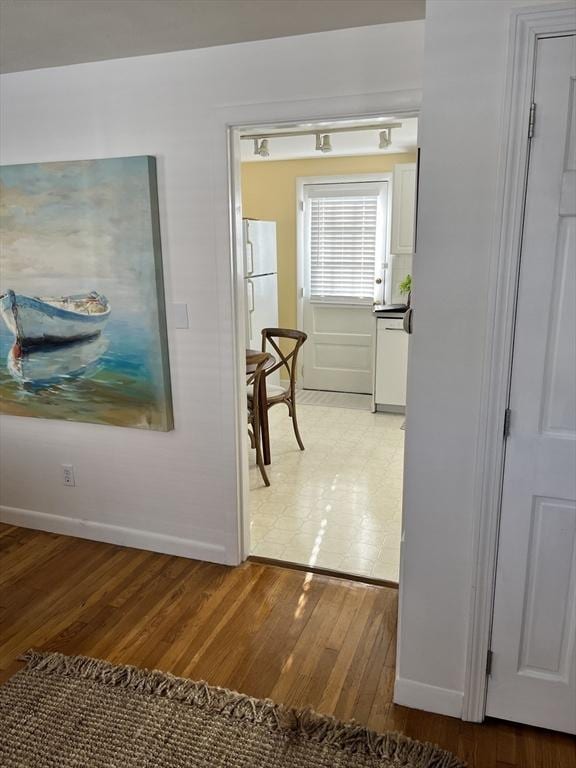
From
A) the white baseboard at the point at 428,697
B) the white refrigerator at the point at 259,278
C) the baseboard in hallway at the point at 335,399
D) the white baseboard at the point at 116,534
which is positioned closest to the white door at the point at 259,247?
the white refrigerator at the point at 259,278

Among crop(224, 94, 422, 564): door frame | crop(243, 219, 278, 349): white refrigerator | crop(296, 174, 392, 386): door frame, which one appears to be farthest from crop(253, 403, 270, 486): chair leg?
crop(296, 174, 392, 386): door frame

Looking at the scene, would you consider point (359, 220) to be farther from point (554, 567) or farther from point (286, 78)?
point (554, 567)

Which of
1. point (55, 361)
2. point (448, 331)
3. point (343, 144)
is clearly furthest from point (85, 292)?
point (343, 144)

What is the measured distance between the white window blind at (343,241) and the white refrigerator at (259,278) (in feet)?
1.72

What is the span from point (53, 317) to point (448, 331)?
2003 millimetres

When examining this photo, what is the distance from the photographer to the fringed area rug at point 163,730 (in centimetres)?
177

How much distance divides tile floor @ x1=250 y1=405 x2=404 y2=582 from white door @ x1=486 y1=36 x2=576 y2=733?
943mm

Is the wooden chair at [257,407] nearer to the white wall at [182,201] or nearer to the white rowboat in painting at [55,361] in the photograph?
the white wall at [182,201]

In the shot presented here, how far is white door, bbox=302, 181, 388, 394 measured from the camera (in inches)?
214

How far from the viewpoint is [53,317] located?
283 centimetres

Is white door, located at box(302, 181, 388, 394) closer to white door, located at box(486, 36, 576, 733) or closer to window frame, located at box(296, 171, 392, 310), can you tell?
window frame, located at box(296, 171, 392, 310)

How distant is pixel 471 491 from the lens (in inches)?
69.4

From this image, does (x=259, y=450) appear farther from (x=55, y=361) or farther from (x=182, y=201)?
(x=182, y=201)

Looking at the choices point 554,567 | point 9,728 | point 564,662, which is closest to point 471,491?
point 554,567
